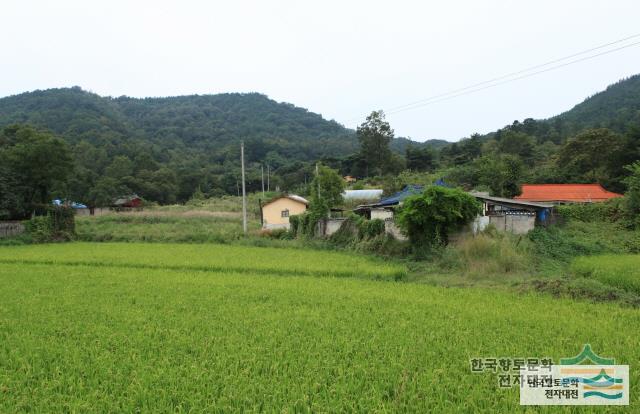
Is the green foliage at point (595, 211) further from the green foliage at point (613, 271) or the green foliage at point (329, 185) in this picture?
the green foliage at point (329, 185)

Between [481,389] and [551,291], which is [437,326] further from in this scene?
[551,291]

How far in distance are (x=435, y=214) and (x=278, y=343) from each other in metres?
11.2

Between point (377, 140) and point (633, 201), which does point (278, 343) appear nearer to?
point (633, 201)

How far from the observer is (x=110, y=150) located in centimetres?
5934

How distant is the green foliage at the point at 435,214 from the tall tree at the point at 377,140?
36876 millimetres

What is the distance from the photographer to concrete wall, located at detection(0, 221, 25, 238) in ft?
80.9

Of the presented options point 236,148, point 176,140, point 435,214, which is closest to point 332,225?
point 435,214

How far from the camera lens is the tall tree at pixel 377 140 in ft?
170

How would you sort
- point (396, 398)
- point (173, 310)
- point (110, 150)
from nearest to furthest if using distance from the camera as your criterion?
point (396, 398), point (173, 310), point (110, 150)

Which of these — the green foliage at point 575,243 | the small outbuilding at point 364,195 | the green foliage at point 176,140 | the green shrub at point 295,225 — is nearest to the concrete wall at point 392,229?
the green foliage at point 575,243

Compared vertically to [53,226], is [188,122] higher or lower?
higher

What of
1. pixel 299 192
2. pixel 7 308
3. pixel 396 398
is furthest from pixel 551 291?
pixel 299 192

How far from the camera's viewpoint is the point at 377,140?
173 ft

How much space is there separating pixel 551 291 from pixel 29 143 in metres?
36.6
